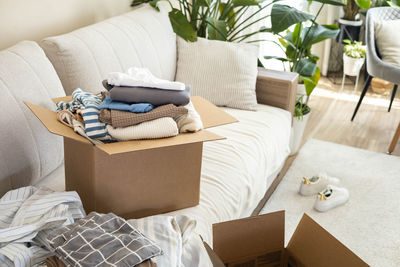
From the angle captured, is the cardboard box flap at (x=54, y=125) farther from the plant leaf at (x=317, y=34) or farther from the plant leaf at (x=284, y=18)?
the plant leaf at (x=317, y=34)

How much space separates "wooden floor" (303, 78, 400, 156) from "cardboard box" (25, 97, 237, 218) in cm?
186

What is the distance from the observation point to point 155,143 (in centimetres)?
123

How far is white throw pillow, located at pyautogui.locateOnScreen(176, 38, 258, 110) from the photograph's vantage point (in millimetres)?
2221

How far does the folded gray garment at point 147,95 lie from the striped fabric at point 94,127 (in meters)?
0.08

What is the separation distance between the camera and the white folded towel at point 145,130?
49.2 inches

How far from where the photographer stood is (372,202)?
2324 mm

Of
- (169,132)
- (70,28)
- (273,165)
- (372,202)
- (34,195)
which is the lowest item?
(372,202)

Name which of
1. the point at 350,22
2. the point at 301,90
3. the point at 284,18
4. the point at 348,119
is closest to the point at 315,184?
the point at 301,90

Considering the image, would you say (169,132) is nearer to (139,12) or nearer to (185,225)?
(185,225)

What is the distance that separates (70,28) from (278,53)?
2.23 m

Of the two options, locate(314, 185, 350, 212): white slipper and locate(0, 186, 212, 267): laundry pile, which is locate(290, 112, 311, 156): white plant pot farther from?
locate(0, 186, 212, 267): laundry pile

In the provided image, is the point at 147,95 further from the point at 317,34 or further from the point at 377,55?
the point at 377,55

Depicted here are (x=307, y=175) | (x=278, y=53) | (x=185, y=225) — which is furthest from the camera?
(x=278, y=53)

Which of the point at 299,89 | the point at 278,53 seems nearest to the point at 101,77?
the point at 299,89
